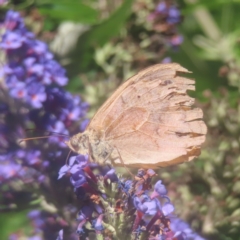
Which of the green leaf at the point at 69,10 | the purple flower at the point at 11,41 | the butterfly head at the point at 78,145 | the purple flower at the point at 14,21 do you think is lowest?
the butterfly head at the point at 78,145

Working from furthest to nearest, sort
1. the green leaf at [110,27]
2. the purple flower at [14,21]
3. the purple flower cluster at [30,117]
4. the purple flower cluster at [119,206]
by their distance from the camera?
the green leaf at [110,27] → the purple flower at [14,21] → the purple flower cluster at [30,117] → the purple flower cluster at [119,206]

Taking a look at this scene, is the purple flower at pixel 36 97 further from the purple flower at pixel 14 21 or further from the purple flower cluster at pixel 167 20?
the purple flower cluster at pixel 167 20

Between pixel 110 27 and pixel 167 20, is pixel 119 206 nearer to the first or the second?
pixel 110 27

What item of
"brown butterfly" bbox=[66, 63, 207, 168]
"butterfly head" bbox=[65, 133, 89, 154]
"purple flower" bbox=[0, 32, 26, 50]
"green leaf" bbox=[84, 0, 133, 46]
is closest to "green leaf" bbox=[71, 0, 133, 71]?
"green leaf" bbox=[84, 0, 133, 46]

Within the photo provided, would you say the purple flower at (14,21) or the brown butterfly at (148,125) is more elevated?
the purple flower at (14,21)

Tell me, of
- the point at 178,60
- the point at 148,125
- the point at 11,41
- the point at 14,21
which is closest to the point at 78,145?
the point at 148,125

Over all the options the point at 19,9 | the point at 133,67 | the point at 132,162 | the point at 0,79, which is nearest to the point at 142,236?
the point at 132,162

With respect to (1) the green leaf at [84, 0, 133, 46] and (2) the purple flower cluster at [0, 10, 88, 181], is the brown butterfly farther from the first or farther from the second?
(1) the green leaf at [84, 0, 133, 46]

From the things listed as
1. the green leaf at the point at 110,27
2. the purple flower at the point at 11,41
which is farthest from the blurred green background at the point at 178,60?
the purple flower at the point at 11,41

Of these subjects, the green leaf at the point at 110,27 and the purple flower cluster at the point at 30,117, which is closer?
the purple flower cluster at the point at 30,117
